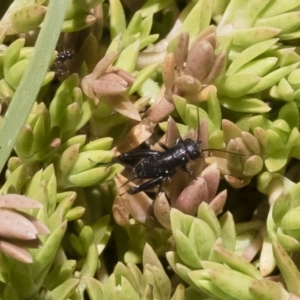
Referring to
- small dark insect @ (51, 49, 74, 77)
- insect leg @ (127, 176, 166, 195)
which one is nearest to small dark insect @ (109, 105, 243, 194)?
insect leg @ (127, 176, 166, 195)

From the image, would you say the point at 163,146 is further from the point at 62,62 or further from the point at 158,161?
the point at 62,62

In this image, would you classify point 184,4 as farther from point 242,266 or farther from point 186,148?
point 242,266

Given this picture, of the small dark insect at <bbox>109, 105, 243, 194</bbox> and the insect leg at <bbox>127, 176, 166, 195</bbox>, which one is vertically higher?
the small dark insect at <bbox>109, 105, 243, 194</bbox>

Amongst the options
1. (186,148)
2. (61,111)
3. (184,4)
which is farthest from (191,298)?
(184,4)

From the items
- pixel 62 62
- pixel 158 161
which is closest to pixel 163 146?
pixel 158 161

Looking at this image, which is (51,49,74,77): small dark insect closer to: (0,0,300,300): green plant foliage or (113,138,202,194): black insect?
(0,0,300,300): green plant foliage

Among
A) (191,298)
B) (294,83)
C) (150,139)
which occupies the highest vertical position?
(294,83)

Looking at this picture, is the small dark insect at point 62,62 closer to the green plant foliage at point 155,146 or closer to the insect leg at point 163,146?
the green plant foliage at point 155,146

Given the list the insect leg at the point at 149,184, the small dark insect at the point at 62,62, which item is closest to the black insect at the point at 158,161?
the insect leg at the point at 149,184
